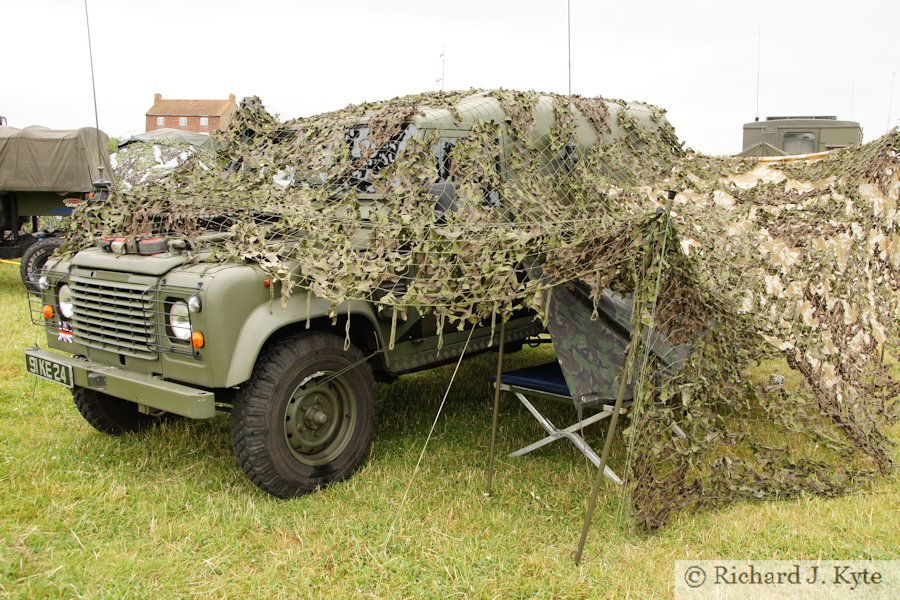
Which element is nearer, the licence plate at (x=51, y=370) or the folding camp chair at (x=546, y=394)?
the licence plate at (x=51, y=370)

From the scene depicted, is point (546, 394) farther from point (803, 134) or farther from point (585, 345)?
point (803, 134)

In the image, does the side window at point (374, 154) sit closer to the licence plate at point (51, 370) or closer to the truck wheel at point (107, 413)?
the licence plate at point (51, 370)

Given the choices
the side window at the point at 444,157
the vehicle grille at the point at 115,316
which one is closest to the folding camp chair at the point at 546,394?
the side window at the point at 444,157

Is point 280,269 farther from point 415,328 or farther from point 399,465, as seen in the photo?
point 399,465

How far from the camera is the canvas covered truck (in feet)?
34.5

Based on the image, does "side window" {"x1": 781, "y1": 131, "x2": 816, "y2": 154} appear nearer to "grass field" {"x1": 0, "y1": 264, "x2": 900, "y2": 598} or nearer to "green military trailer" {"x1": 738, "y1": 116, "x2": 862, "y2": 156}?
"green military trailer" {"x1": 738, "y1": 116, "x2": 862, "y2": 156}

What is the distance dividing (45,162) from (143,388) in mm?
8481

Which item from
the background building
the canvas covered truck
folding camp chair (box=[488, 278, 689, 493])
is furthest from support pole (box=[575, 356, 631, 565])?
the background building

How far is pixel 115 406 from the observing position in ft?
16.3

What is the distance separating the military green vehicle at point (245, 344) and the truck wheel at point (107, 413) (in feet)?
0.28

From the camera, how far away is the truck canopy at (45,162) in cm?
1053

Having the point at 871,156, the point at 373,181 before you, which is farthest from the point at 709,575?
the point at 871,156

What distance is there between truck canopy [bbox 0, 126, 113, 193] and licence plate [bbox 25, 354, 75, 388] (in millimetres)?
6965

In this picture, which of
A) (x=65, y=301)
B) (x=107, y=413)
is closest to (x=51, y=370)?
(x=65, y=301)
